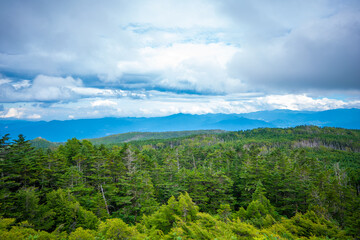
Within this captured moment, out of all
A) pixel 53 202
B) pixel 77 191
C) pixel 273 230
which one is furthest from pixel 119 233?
pixel 77 191

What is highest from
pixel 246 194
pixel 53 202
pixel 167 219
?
pixel 53 202

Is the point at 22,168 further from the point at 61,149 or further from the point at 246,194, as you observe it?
the point at 246,194

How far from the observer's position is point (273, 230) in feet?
56.2

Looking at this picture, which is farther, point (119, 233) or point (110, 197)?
point (110, 197)

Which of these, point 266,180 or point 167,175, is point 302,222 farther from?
point 167,175

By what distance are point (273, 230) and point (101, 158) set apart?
2542 cm

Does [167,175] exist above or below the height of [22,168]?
below

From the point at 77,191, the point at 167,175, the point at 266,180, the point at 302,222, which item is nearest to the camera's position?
the point at 302,222

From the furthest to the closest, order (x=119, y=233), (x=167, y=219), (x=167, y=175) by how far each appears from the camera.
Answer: (x=167, y=175) < (x=167, y=219) < (x=119, y=233)

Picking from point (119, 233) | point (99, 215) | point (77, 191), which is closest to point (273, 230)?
point (119, 233)

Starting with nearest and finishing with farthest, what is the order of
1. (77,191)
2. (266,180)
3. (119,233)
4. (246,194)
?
(119,233) < (77,191) < (246,194) < (266,180)

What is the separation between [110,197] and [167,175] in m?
15.5

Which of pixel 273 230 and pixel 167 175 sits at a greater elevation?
pixel 273 230

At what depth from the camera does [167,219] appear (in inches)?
849
